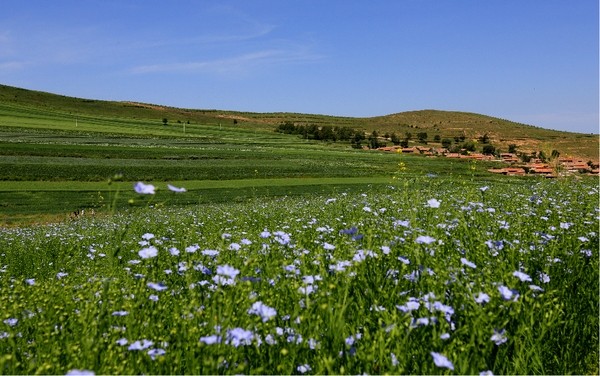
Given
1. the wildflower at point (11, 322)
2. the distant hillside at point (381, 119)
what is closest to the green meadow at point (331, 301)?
the wildflower at point (11, 322)

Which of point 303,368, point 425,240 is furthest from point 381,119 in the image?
point 303,368

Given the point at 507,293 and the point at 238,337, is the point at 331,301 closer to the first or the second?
the point at 238,337

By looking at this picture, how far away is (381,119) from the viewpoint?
138 m

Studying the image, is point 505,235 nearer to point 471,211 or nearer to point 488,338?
point 471,211

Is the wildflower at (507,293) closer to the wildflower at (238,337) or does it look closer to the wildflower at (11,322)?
the wildflower at (238,337)

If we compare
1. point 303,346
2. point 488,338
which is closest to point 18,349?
point 303,346

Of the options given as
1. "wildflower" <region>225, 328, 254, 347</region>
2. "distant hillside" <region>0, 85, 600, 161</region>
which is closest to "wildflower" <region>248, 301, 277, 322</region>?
"wildflower" <region>225, 328, 254, 347</region>

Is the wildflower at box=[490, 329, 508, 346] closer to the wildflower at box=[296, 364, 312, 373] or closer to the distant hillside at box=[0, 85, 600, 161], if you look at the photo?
the wildflower at box=[296, 364, 312, 373]

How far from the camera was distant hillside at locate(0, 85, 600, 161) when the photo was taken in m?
81.8

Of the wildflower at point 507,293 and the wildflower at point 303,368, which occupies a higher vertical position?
the wildflower at point 507,293

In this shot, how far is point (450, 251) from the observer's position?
15.2ft

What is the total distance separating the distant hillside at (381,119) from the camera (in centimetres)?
8181

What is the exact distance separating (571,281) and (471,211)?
6.66ft

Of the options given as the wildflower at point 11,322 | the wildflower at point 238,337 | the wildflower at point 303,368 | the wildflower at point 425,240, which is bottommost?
the wildflower at point 11,322
